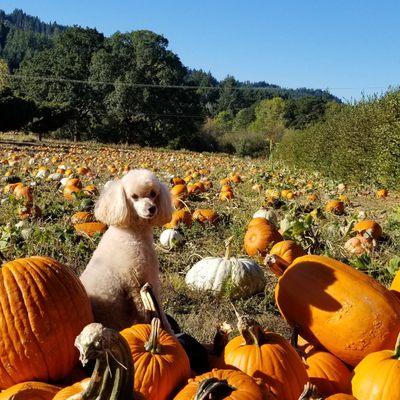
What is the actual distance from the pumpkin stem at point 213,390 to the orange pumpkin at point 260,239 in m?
3.82

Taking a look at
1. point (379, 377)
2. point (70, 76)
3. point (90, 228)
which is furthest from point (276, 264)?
point (70, 76)

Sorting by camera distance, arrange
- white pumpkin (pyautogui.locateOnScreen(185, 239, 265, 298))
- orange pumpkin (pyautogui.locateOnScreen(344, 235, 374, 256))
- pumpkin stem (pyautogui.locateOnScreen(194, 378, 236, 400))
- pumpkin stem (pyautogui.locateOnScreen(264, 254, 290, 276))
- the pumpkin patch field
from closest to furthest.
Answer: pumpkin stem (pyautogui.locateOnScreen(194, 378, 236, 400))
the pumpkin patch field
pumpkin stem (pyautogui.locateOnScreen(264, 254, 290, 276))
white pumpkin (pyautogui.locateOnScreen(185, 239, 265, 298))
orange pumpkin (pyautogui.locateOnScreen(344, 235, 374, 256))

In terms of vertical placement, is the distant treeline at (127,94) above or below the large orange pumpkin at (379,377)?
above

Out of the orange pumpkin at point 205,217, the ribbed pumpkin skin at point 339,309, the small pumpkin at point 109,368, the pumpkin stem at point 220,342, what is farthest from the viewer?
the orange pumpkin at point 205,217

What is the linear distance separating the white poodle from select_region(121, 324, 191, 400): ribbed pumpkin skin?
Result: 582mm

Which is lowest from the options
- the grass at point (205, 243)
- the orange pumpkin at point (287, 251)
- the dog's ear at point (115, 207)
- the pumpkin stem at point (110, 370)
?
the grass at point (205, 243)

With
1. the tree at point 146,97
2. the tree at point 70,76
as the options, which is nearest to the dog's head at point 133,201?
the tree at point 70,76

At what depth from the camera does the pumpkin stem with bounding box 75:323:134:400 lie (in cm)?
162

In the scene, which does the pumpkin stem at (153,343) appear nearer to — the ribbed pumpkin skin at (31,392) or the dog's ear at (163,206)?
the ribbed pumpkin skin at (31,392)

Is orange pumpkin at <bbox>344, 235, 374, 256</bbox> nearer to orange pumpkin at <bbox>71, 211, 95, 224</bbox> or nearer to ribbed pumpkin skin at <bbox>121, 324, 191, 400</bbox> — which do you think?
orange pumpkin at <bbox>71, 211, 95, 224</bbox>

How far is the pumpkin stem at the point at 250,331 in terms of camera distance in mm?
2295

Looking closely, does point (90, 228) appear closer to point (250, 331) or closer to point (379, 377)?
point (250, 331)

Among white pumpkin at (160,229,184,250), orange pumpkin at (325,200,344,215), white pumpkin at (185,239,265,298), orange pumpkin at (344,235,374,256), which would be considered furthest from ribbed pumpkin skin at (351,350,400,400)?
orange pumpkin at (325,200,344,215)

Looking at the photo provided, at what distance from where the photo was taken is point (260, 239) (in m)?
5.69
